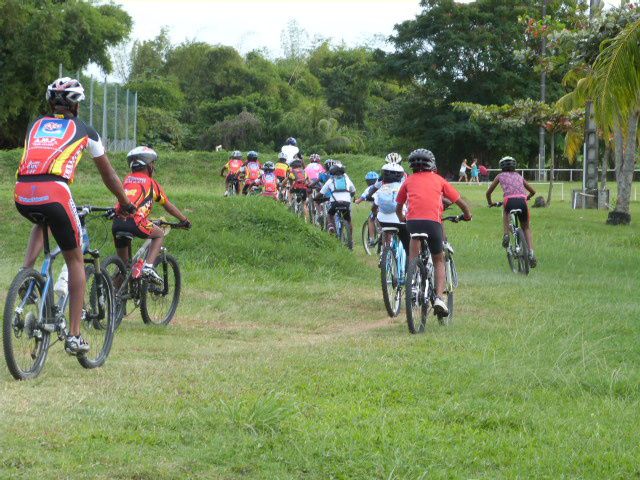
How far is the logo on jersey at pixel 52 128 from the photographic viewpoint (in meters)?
7.48

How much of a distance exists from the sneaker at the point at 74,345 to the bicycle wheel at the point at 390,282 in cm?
473

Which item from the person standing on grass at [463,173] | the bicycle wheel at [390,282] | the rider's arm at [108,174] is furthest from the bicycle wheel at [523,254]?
the person standing on grass at [463,173]

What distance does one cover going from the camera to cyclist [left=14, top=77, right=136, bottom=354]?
24.2 ft

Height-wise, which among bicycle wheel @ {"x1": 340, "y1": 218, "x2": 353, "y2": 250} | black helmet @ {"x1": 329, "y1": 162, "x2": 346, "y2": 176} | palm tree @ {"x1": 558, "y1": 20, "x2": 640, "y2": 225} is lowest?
bicycle wheel @ {"x1": 340, "y1": 218, "x2": 353, "y2": 250}

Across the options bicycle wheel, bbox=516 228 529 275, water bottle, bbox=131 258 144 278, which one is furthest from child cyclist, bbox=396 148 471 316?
bicycle wheel, bbox=516 228 529 275

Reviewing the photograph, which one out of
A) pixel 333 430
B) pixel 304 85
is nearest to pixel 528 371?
pixel 333 430

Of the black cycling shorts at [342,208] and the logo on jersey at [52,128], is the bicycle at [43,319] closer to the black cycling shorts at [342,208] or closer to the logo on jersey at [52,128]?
the logo on jersey at [52,128]

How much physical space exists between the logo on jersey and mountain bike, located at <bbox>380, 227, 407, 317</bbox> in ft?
16.7

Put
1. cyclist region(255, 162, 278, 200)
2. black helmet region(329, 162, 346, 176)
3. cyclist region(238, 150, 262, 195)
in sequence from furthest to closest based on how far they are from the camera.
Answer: cyclist region(238, 150, 262, 195)
cyclist region(255, 162, 278, 200)
black helmet region(329, 162, 346, 176)

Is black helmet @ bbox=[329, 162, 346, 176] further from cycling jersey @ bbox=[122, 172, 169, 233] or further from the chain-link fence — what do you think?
the chain-link fence

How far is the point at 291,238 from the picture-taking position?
1783 centimetres

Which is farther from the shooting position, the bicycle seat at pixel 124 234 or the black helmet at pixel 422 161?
the black helmet at pixel 422 161

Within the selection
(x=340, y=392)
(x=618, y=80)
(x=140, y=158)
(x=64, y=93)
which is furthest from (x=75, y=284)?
(x=618, y=80)

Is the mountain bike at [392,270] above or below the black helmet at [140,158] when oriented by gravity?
below
